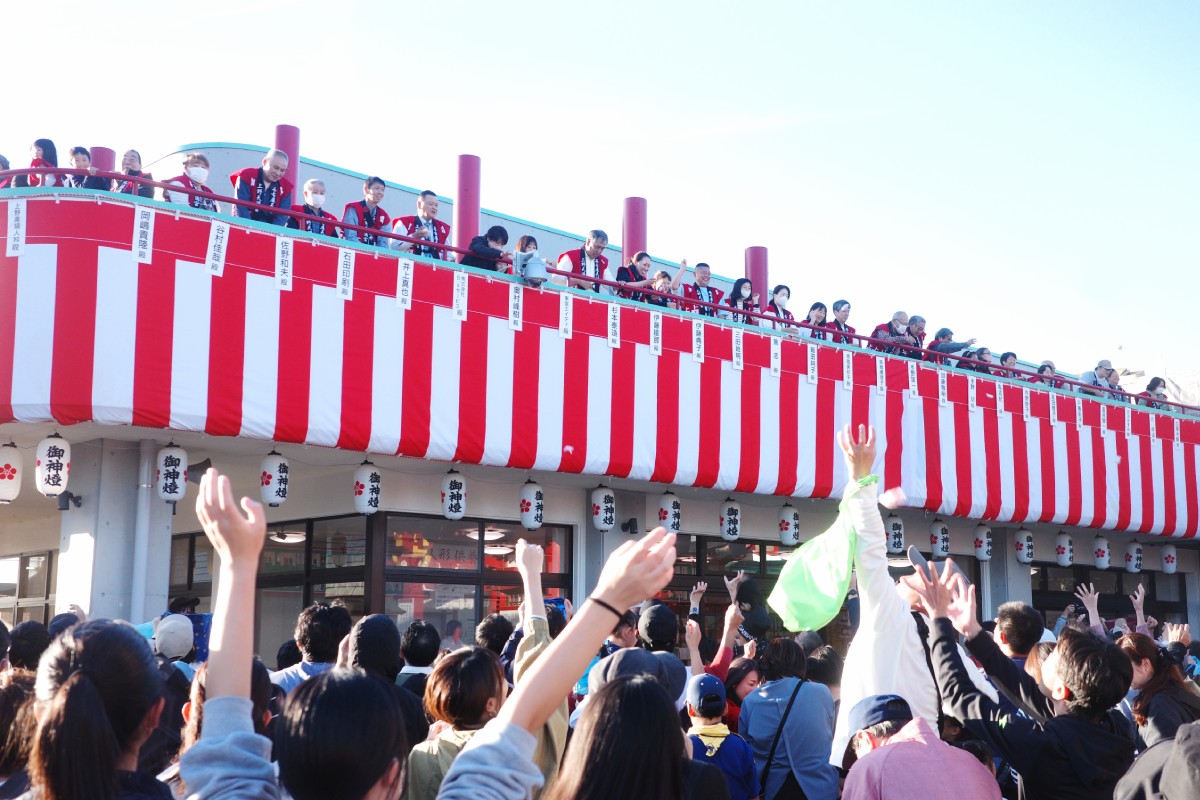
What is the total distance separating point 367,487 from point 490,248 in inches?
106

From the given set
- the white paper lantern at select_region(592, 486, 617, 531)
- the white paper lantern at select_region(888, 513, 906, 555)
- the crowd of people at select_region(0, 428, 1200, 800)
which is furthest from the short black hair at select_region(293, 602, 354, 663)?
the white paper lantern at select_region(888, 513, 906, 555)

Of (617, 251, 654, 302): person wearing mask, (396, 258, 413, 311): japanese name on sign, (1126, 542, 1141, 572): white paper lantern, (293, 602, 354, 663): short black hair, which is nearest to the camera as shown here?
(293, 602, 354, 663): short black hair

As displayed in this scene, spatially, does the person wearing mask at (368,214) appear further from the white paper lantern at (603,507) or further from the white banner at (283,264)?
the white paper lantern at (603,507)

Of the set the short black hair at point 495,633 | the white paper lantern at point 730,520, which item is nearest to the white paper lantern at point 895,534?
the white paper lantern at point 730,520

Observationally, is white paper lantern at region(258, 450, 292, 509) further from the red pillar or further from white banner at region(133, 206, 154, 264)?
the red pillar

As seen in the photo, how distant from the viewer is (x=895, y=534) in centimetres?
1523

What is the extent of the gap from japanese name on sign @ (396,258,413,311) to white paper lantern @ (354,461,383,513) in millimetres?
1682

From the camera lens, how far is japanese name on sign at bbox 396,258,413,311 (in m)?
10.7

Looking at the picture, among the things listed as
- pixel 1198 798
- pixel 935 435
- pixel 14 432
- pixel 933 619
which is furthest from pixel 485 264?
pixel 1198 798

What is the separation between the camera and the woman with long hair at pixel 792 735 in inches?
180

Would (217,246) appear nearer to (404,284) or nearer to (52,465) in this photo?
(404,284)

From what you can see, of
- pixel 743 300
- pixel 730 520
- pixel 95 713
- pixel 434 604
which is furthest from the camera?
pixel 730 520

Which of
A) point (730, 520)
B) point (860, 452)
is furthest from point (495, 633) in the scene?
point (730, 520)

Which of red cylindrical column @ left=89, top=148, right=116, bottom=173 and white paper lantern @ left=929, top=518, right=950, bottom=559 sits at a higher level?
red cylindrical column @ left=89, top=148, right=116, bottom=173
